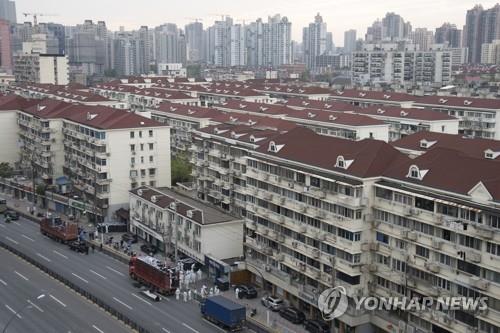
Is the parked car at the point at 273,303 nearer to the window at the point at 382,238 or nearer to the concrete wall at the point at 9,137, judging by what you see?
the window at the point at 382,238

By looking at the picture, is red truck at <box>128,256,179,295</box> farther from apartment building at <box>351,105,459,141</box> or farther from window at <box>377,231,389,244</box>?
apartment building at <box>351,105,459,141</box>

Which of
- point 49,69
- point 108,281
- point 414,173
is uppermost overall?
point 49,69

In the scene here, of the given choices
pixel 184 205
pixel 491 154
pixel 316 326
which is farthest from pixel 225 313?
pixel 491 154

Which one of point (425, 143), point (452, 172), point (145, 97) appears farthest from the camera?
point (145, 97)

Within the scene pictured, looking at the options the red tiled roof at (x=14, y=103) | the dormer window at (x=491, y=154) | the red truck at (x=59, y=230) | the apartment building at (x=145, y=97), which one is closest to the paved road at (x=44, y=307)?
the red truck at (x=59, y=230)

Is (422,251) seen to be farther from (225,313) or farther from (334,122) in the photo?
(334,122)
